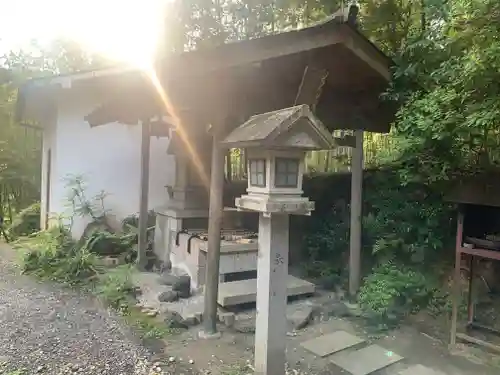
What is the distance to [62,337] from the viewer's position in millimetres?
4633

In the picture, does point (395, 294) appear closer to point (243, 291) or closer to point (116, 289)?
point (243, 291)

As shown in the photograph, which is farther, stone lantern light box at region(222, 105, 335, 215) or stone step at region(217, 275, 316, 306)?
stone step at region(217, 275, 316, 306)

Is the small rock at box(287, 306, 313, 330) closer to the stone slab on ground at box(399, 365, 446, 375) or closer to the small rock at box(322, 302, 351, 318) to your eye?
the small rock at box(322, 302, 351, 318)

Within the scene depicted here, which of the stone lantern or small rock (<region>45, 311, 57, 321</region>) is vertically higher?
the stone lantern

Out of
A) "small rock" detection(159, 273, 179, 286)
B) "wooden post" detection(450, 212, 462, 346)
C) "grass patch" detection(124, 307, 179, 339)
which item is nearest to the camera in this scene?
"wooden post" detection(450, 212, 462, 346)

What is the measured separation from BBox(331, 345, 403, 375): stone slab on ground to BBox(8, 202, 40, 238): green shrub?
994 centimetres

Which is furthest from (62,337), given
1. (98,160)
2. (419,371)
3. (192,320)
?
(98,160)

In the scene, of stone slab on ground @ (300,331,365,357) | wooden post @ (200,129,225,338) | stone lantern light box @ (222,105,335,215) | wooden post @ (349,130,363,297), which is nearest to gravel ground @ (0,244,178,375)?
wooden post @ (200,129,225,338)

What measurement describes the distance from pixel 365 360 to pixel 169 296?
2.76m

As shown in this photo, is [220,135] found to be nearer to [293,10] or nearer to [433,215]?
[433,215]

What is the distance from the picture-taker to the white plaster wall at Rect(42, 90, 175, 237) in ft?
29.1

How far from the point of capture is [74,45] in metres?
14.1

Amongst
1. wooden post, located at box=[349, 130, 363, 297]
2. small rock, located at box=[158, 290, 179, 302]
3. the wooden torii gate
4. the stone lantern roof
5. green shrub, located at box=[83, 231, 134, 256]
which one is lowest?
small rock, located at box=[158, 290, 179, 302]

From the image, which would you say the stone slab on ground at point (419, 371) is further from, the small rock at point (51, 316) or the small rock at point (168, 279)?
the small rock at point (51, 316)
